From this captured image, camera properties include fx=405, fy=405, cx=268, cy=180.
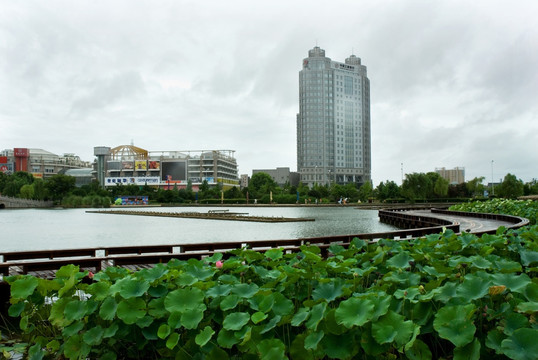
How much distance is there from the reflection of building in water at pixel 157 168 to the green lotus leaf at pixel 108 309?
129m

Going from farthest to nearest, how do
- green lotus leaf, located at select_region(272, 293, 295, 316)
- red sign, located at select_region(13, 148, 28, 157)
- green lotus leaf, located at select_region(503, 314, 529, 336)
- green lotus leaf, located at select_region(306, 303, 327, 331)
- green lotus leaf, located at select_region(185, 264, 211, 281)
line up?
1. red sign, located at select_region(13, 148, 28, 157)
2. green lotus leaf, located at select_region(185, 264, 211, 281)
3. green lotus leaf, located at select_region(272, 293, 295, 316)
4. green lotus leaf, located at select_region(306, 303, 327, 331)
5. green lotus leaf, located at select_region(503, 314, 529, 336)

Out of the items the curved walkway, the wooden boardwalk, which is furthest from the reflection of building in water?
the wooden boardwalk

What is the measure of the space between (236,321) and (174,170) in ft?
441

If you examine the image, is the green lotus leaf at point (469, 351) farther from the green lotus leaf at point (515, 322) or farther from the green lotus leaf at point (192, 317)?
the green lotus leaf at point (192, 317)

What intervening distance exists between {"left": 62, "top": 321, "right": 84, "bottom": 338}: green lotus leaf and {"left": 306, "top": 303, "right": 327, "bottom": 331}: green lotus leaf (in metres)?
1.86

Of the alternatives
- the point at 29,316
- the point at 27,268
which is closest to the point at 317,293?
→ the point at 29,316

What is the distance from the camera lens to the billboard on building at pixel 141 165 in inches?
5227

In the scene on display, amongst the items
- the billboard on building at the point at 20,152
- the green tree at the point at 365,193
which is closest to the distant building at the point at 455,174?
the green tree at the point at 365,193

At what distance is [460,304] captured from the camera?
105 inches

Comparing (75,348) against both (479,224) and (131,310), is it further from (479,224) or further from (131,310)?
(479,224)

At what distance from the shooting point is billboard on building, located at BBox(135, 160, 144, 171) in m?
133

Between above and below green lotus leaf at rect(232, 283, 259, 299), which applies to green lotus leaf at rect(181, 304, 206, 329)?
Result: below

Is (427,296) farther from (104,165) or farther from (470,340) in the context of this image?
(104,165)

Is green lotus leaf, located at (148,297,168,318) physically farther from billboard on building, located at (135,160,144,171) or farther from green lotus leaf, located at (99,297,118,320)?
billboard on building, located at (135,160,144,171)
